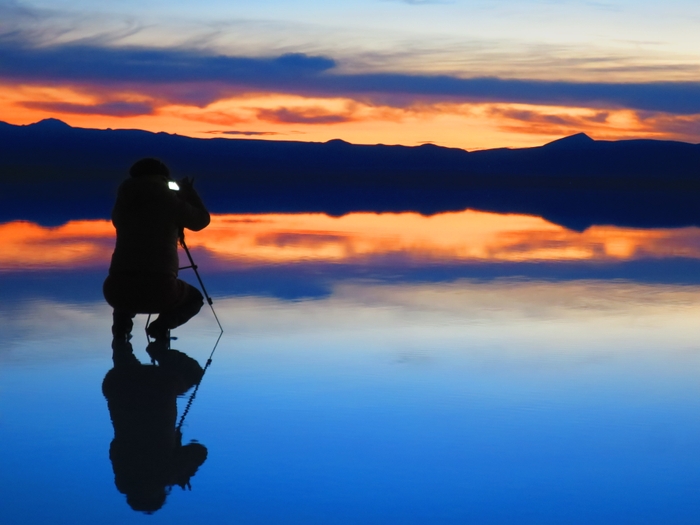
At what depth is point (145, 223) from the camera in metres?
5.09

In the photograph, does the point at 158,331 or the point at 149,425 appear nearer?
the point at 149,425

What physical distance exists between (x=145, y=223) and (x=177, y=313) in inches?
23.1

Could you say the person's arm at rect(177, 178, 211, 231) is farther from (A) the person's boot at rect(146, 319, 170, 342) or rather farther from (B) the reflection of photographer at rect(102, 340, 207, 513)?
(B) the reflection of photographer at rect(102, 340, 207, 513)

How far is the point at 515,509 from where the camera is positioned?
2877 mm

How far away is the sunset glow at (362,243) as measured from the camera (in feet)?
33.6

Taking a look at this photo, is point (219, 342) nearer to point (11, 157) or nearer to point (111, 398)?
point (111, 398)

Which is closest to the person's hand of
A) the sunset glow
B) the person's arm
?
the person's arm

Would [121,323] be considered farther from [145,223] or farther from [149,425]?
[149,425]

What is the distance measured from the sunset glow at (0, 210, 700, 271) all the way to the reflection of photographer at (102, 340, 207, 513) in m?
4.57

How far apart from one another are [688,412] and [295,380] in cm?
171

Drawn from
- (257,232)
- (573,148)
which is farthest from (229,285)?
(573,148)

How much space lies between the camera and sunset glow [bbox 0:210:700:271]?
10227 millimetres

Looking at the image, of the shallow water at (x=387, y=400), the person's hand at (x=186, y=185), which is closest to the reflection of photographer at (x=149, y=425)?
the shallow water at (x=387, y=400)

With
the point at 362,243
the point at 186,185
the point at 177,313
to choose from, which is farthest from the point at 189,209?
the point at 362,243
